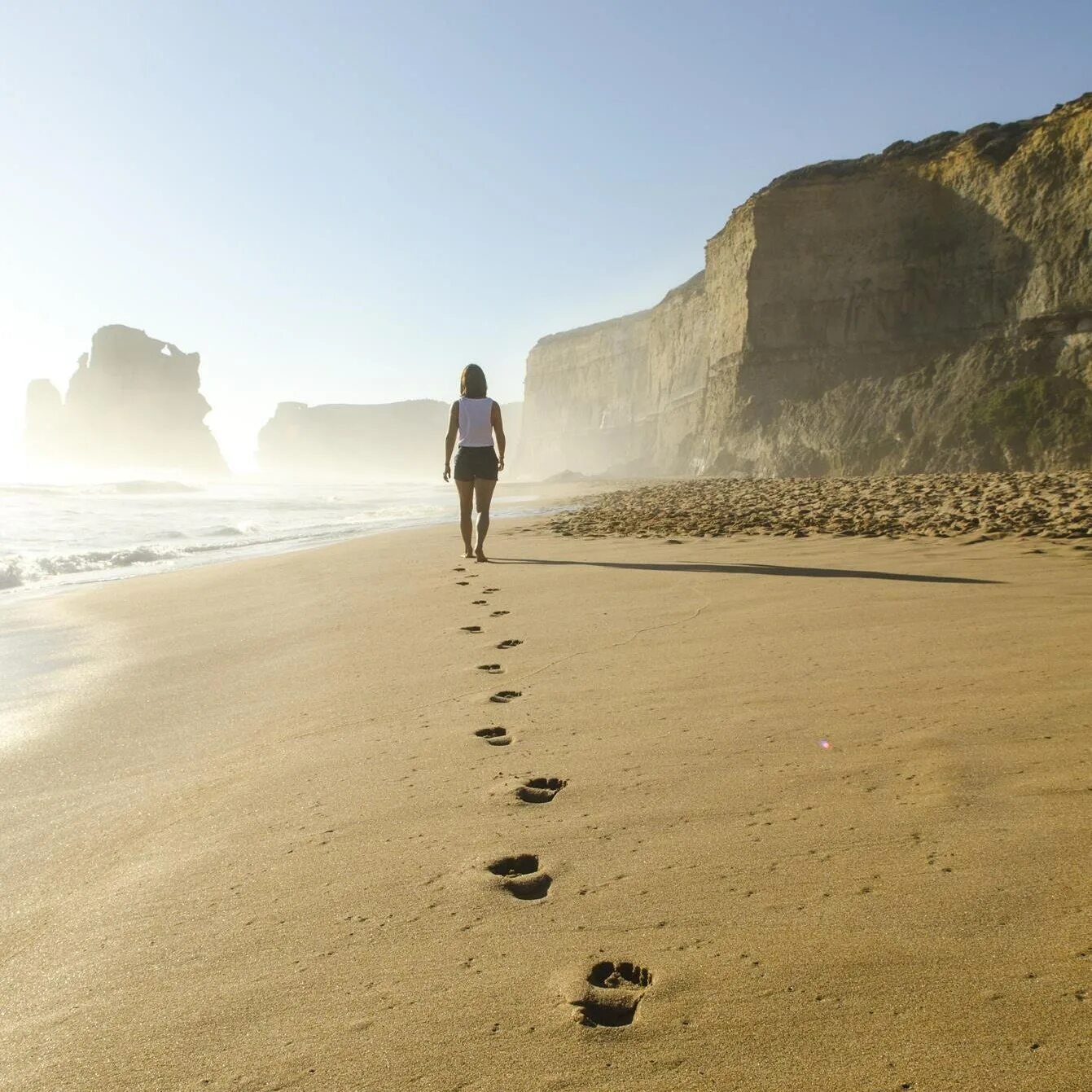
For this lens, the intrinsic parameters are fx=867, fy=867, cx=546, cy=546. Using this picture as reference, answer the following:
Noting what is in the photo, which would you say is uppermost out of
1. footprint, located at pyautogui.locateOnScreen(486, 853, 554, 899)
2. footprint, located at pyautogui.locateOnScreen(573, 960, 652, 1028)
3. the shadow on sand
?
the shadow on sand

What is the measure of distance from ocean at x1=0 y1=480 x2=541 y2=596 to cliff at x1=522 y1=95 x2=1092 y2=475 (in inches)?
529

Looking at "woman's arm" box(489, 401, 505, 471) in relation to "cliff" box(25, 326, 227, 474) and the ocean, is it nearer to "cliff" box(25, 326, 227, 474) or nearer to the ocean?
the ocean

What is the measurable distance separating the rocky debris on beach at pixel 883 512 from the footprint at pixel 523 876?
18.9ft

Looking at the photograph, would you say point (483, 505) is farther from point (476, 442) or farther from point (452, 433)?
point (452, 433)

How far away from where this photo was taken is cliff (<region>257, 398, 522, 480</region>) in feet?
570

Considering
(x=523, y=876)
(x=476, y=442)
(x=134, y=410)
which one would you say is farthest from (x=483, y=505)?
(x=134, y=410)

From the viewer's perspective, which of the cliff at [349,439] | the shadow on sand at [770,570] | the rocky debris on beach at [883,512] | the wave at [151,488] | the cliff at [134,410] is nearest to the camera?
the shadow on sand at [770,570]

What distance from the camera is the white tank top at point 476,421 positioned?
758 centimetres

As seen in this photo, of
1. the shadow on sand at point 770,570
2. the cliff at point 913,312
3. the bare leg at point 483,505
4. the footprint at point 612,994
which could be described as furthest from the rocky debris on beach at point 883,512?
the cliff at point 913,312

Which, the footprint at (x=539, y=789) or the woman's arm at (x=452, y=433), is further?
the woman's arm at (x=452, y=433)

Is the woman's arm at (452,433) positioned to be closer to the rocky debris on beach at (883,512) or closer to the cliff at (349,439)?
the rocky debris on beach at (883,512)

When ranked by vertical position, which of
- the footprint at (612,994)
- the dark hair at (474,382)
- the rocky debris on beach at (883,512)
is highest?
the dark hair at (474,382)

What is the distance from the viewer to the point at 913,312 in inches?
1101

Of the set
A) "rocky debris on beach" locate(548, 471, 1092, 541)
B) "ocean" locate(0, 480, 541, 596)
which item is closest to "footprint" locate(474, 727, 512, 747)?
"rocky debris on beach" locate(548, 471, 1092, 541)
